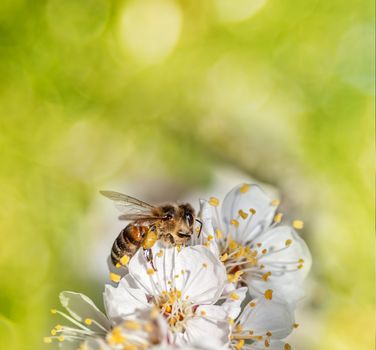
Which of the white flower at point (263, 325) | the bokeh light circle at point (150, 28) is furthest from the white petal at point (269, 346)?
the bokeh light circle at point (150, 28)

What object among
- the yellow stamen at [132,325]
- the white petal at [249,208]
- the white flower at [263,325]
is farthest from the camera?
the white petal at [249,208]

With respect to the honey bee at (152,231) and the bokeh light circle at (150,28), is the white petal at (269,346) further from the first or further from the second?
the bokeh light circle at (150,28)

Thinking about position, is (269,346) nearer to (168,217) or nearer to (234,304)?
(234,304)

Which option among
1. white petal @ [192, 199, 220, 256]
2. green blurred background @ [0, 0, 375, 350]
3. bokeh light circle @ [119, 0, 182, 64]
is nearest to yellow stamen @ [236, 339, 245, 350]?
white petal @ [192, 199, 220, 256]

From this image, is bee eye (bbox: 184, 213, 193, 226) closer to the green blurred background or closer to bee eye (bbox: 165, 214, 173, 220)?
bee eye (bbox: 165, 214, 173, 220)

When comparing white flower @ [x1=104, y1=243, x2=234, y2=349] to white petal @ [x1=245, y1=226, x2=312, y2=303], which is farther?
white petal @ [x1=245, y1=226, x2=312, y2=303]

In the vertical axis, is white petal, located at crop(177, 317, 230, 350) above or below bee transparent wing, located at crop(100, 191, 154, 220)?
below

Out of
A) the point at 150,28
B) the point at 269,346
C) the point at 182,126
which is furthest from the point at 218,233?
the point at 150,28
